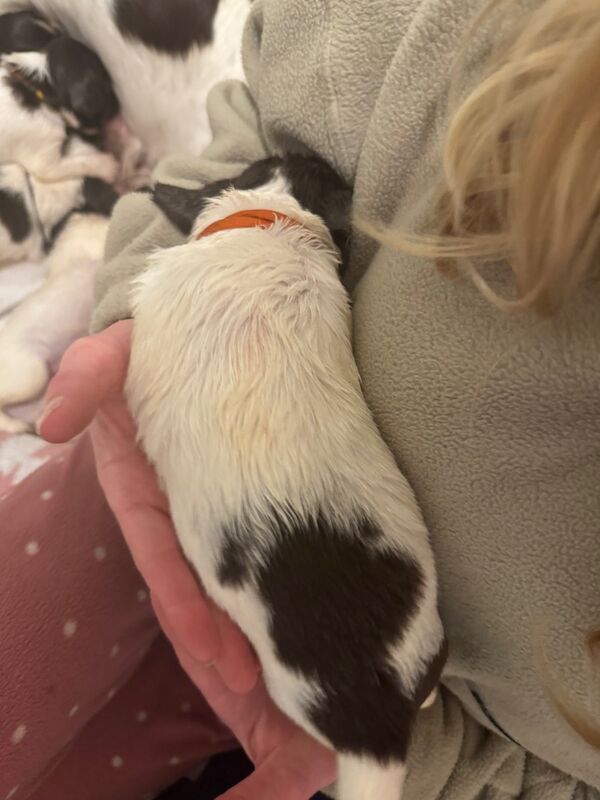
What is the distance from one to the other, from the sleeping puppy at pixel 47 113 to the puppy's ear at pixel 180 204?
0.50 meters

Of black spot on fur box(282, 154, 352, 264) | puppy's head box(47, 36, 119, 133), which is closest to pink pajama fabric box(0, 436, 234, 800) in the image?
black spot on fur box(282, 154, 352, 264)

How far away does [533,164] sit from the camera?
1.38 ft

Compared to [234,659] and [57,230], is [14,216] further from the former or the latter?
[234,659]

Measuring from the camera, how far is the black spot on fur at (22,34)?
1229mm

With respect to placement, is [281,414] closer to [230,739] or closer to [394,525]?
[394,525]

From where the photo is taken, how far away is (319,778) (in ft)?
2.19

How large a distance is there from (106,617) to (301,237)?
46 cm

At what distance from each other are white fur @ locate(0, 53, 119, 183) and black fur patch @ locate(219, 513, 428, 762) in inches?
34.2

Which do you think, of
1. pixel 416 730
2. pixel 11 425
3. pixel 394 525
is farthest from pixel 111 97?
pixel 416 730

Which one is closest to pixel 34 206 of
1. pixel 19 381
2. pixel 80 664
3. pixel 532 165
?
pixel 19 381

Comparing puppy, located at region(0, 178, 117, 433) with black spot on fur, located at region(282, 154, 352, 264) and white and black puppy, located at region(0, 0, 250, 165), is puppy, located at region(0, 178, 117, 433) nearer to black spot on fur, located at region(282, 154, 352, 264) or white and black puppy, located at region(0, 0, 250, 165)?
white and black puppy, located at region(0, 0, 250, 165)

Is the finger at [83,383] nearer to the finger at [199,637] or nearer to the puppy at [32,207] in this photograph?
the finger at [199,637]

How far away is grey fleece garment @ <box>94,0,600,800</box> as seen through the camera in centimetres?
51

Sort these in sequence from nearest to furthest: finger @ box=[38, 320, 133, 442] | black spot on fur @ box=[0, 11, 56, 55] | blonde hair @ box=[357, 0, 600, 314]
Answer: blonde hair @ box=[357, 0, 600, 314] < finger @ box=[38, 320, 133, 442] < black spot on fur @ box=[0, 11, 56, 55]
